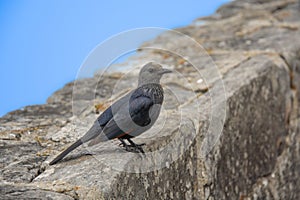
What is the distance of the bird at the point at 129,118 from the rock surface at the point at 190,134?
10cm

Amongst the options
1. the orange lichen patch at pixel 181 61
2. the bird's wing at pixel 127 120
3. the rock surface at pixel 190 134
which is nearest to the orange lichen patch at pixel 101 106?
the rock surface at pixel 190 134

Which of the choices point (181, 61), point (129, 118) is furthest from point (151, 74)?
point (181, 61)

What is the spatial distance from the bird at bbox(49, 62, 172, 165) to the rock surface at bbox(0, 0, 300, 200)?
0.10m

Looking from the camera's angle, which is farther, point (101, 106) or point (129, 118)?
point (101, 106)

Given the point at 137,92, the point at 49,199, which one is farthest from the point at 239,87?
the point at 49,199

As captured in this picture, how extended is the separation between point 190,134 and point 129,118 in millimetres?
552

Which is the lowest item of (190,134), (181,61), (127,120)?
(190,134)

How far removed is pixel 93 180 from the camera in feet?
6.86

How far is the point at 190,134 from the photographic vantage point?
2.69m

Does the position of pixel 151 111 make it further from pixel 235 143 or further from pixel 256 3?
pixel 256 3

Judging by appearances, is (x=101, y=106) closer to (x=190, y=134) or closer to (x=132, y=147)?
(x=190, y=134)

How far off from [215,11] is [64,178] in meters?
4.41

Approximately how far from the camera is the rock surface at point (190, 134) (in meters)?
2.20

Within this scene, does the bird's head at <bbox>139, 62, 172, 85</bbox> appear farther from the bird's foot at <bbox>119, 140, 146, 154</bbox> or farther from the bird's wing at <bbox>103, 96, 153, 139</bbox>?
the bird's foot at <bbox>119, 140, 146, 154</bbox>
